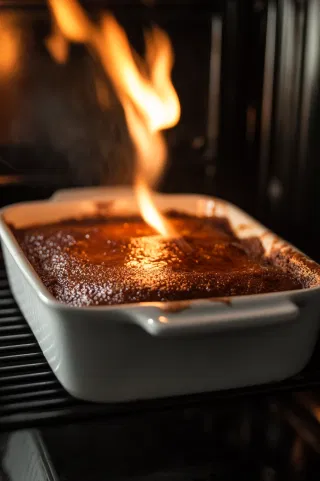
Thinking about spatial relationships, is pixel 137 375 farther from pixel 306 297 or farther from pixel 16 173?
pixel 16 173

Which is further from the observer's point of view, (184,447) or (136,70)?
(136,70)

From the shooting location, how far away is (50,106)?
3.56 feet

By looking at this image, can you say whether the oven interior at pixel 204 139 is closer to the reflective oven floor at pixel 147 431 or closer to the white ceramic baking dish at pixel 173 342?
the reflective oven floor at pixel 147 431

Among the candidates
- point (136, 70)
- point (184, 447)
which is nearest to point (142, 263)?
point (184, 447)

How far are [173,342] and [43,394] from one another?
0.14 metres

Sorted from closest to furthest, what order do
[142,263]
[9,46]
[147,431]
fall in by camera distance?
[142,263] → [147,431] → [9,46]

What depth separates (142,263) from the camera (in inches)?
32.5

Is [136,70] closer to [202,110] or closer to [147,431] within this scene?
[202,110]

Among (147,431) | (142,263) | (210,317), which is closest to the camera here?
(210,317)

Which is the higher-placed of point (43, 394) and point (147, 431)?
point (43, 394)

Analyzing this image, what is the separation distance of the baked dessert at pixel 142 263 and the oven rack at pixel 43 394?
77 millimetres

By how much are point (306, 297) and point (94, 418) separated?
0.24 metres

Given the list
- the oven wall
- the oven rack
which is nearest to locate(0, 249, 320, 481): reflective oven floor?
the oven rack

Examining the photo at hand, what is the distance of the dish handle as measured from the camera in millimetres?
662
